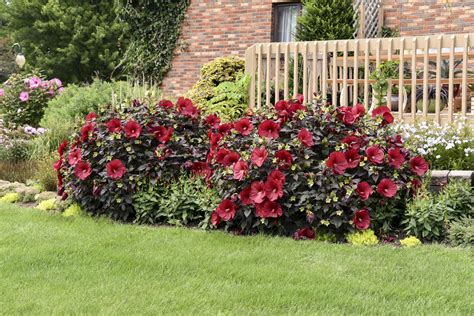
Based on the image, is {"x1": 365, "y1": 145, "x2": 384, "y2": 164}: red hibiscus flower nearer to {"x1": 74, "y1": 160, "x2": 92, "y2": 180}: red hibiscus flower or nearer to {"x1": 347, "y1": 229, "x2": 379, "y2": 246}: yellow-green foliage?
{"x1": 347, "y1": 229, "x2": 379, "y2": 246}: yellow-green foliage

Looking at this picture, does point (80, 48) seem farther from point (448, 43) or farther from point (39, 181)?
point (448, 43)

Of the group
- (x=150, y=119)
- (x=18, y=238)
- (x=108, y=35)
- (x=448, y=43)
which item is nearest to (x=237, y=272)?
(x=18, y=238)

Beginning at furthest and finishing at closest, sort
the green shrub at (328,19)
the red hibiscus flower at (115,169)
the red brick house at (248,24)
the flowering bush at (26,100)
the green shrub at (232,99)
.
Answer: the red brick house at (248,24) → the flowering bush at (26,100) → the green shrub at (328,19) → the green shrub at (232,99) → the red hibiscus flower at (115,169)

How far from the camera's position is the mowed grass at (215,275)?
10.0 ft

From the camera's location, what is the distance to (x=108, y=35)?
65.2 feet

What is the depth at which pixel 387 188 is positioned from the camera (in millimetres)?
4562

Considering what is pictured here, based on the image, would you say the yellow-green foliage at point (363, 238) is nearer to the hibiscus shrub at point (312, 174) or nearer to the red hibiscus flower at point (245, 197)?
the hibiscus shrub at point (312, 174)

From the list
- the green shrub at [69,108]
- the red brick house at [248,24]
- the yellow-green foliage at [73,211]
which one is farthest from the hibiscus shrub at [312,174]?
the red brick house at [248,24]

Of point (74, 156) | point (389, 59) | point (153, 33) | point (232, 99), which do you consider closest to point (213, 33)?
point (153, 33)

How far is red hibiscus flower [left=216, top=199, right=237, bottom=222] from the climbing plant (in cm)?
1074

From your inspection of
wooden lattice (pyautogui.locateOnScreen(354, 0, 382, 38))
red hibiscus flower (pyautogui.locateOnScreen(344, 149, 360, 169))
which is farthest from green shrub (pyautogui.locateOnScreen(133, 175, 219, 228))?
wooden lattice (pyautogui.locateOnScreen(354, 0, 382, 38))

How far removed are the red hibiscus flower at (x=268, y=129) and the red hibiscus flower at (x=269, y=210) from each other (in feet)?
1.90

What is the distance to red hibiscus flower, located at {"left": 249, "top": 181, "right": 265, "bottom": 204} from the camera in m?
4.52

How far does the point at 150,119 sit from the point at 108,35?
15212 mm
